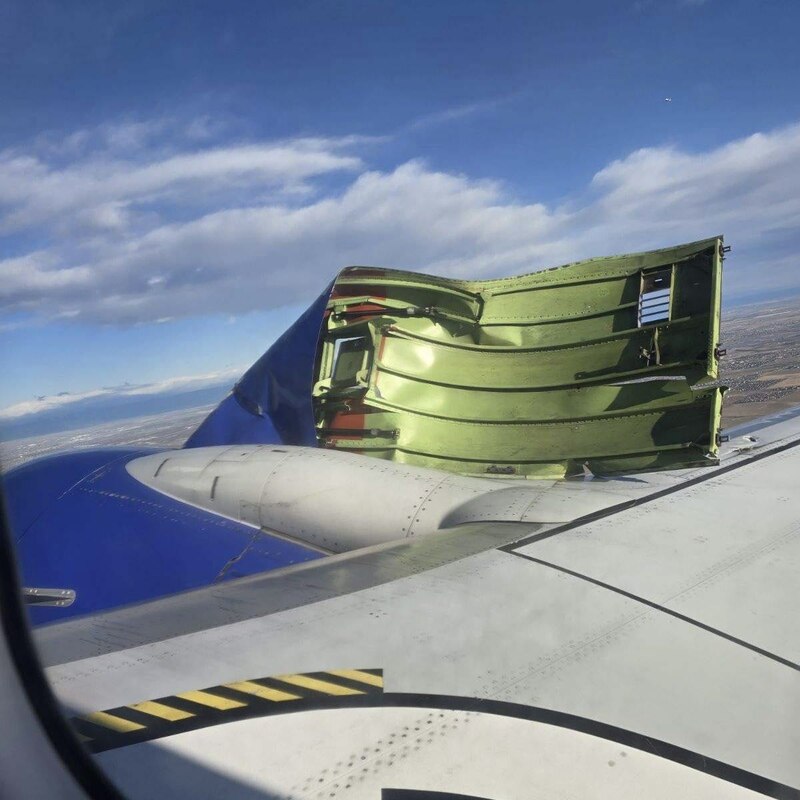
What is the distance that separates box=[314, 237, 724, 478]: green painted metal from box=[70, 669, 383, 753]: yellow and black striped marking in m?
3.35

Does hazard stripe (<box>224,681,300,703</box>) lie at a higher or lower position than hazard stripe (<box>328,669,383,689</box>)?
higher

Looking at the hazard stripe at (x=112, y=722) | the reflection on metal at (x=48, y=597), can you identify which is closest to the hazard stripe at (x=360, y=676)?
the hazard stripe at (x=112, y=722)

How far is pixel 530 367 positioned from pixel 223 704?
185 inches

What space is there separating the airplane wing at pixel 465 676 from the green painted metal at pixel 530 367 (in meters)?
1.90

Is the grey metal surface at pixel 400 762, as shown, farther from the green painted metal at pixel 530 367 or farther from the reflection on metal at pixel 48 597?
the green painted metal at pixel 530 367

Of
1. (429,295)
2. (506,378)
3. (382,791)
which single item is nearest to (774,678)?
(382,791)

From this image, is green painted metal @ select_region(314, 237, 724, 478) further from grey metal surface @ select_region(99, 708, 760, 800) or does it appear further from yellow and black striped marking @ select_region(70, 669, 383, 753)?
yellow and black striped marking @ select_region(70, 669, 383, 753)

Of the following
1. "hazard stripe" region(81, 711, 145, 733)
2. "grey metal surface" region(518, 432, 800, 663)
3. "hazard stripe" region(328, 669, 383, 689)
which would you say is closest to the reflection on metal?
"hazard stripe" region(81, 711, 145, 733)

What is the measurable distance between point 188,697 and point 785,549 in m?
2.77

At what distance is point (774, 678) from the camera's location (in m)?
2.08

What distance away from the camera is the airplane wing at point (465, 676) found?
5.24ft

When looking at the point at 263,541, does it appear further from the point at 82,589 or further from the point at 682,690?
the point at 682,690

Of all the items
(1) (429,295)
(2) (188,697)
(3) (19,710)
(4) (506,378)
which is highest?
(1) (429,295)

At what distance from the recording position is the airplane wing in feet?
5.24
